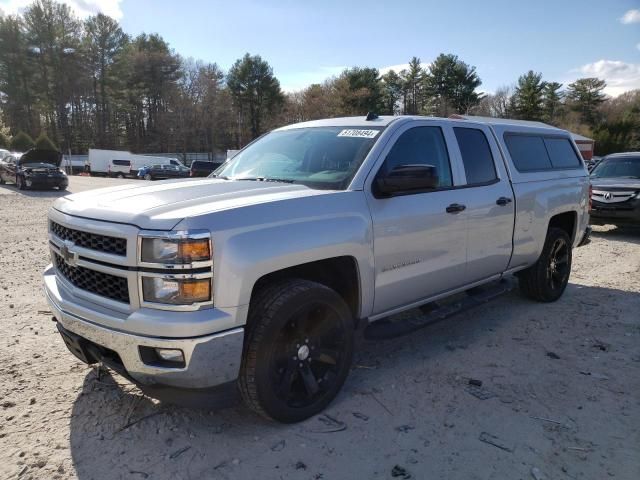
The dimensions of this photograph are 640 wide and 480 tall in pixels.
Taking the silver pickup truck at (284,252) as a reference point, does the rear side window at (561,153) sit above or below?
above

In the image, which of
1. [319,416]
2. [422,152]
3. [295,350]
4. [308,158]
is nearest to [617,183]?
[422,152]

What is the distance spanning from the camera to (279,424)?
3160 mm

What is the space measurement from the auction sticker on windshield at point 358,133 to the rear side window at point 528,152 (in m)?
1.89

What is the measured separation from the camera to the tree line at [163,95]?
61688 mm

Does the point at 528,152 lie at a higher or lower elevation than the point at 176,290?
higher

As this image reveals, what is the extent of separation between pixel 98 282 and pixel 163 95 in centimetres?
7196

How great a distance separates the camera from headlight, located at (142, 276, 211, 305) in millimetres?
2598

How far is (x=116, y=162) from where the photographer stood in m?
45.7

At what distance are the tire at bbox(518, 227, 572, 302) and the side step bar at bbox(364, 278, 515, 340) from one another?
0.55m

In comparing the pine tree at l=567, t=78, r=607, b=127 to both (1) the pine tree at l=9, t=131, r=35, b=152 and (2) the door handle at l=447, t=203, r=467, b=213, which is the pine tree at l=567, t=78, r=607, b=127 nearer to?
(1) the pine tree at l=9, t=131, r=35, b=152

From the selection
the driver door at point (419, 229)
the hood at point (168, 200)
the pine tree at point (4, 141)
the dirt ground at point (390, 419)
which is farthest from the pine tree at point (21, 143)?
the driver door at point (419, 229)

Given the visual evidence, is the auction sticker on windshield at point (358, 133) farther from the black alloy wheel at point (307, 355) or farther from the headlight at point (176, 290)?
the headlight at point (176, 290)

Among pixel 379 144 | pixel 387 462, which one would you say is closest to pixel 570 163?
pixel 379 144

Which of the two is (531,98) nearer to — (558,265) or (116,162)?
(116,162)
